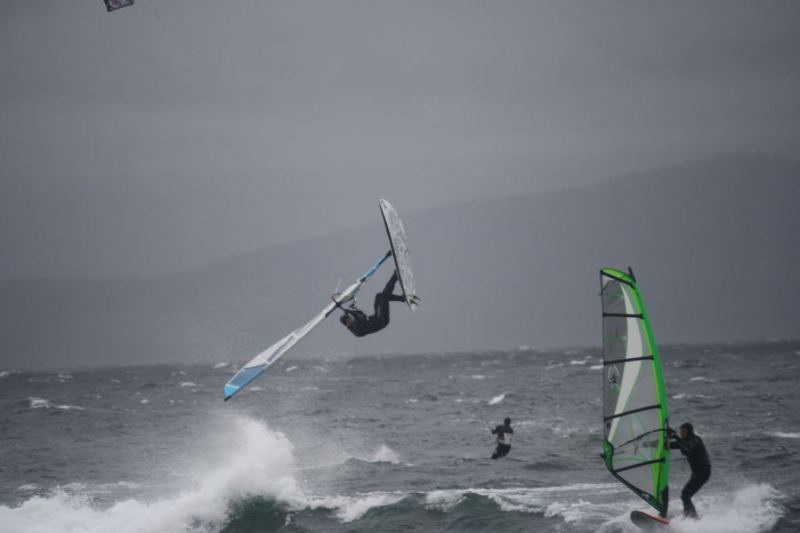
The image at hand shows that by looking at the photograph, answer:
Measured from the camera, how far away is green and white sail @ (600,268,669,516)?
14070mm

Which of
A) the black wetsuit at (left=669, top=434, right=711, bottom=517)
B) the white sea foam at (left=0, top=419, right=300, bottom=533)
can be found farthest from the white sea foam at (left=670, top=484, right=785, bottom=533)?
the white sea foam at (left=0, top=419, right=300, bottom=533)

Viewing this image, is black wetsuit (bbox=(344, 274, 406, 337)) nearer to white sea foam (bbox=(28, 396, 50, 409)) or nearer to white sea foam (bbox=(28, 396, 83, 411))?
white sea foam (bbox=(28, 396, 83, 411))

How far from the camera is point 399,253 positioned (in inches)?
541

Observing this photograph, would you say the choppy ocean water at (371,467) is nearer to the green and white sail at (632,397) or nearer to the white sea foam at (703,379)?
the green and white sail at (632,397)

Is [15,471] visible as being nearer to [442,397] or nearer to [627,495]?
[627,495]

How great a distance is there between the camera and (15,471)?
81.4 ft

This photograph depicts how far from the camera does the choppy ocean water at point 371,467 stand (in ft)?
57.8

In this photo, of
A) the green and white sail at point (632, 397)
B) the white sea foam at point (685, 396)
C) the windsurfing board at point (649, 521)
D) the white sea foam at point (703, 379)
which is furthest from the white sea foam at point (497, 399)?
the green and white sail at point (632, 397)

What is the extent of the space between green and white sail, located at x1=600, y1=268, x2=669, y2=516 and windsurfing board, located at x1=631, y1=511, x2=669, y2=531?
6.1 inches

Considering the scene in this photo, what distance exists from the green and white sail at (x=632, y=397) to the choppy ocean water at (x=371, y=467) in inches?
Answer: 47.5

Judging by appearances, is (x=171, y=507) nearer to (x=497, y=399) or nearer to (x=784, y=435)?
(x=784, y=435)

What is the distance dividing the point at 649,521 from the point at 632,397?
86.9 inches

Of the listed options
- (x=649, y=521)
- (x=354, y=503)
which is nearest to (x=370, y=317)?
(x=649, y=521)

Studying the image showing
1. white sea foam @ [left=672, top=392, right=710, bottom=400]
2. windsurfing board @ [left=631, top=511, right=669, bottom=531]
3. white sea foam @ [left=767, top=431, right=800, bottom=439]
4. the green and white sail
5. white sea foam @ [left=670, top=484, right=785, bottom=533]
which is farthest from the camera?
white sea foam @ [left=672, top=392, right=710, bottom=400]
